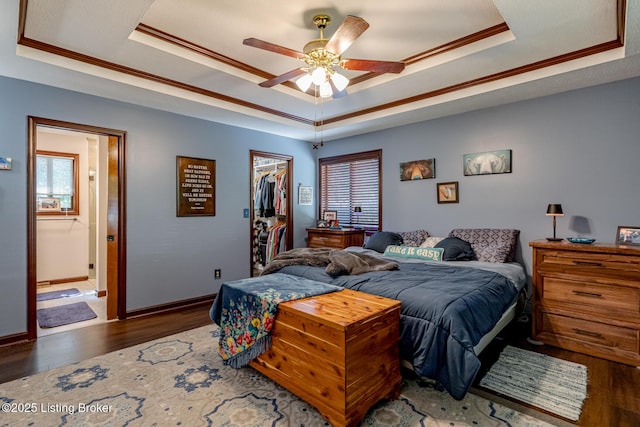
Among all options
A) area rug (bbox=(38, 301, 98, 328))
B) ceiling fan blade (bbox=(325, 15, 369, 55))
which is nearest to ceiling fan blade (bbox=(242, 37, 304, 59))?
ceiling fan blade (bbox=(325, 15, 369, 55))

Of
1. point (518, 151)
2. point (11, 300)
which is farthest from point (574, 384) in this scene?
point (11, 300)

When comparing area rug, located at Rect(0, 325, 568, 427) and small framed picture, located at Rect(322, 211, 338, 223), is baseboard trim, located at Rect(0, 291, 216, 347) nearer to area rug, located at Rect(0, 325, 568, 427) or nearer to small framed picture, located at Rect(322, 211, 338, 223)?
area rug, located at Rect(0, 325, 568, 427)

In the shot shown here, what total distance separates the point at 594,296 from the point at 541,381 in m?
0.96

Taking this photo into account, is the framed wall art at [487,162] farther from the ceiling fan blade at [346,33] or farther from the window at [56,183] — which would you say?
the window at [56,183]

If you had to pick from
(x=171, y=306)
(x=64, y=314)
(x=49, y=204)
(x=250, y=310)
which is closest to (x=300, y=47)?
(x=250, y=310)

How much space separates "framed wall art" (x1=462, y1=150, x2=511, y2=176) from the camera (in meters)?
3.67

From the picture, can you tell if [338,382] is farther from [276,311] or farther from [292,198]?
[292,198]

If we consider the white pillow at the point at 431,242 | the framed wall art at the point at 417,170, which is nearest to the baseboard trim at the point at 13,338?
the white pillow at the point at 431,242

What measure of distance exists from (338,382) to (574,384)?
1775mm

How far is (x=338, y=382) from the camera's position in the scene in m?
1.75

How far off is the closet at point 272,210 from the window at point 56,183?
295cm

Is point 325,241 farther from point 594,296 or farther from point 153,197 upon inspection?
point 594,296

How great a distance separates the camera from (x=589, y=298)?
2707 mm

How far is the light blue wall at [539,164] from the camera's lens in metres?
3.02
